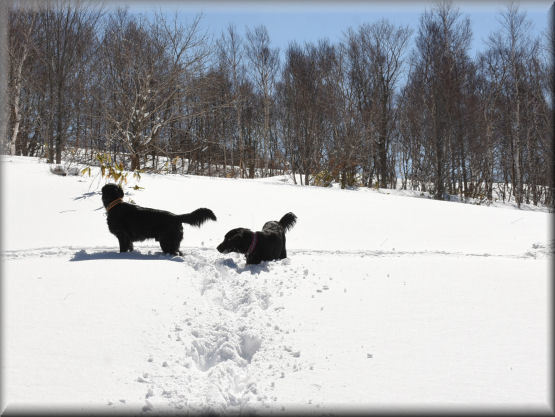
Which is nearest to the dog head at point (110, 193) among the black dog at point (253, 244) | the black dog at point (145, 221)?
the black dog at point (145, 221)

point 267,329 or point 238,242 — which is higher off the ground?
point 238,242

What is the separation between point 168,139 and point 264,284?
1440 centimetres

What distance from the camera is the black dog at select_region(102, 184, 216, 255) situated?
5.17m

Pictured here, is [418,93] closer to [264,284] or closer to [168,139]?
[168,139]

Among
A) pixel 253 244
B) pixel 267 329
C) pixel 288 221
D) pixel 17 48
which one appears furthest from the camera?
pixel 17 48

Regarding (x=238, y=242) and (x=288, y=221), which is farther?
(x=288, y=221)

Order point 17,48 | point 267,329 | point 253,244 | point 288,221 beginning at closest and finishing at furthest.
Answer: point 267,329 → point 253,244 → point 288,221 → point 17,48

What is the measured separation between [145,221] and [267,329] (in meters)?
2.70

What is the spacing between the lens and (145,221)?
16.9ft

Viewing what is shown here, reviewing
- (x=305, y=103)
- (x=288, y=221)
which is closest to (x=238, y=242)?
(x=288, y=221)

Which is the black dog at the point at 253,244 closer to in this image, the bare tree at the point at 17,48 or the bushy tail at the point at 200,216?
the bushy tail at the point at 200,216

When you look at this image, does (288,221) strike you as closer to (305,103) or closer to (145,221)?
(145,221)

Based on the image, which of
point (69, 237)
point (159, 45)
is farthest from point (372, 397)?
point (159, 45)

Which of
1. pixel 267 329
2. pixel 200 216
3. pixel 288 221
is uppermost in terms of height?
pixel 200 216
